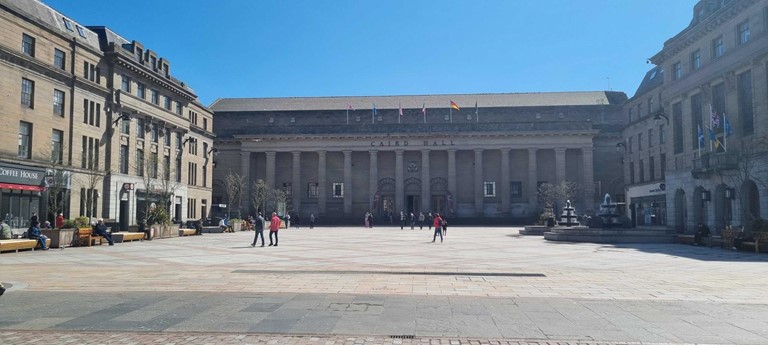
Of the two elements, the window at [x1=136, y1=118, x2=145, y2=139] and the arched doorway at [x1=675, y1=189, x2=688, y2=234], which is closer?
the arched doorway at [x1=675, y1=189, x2=688, y2=234]

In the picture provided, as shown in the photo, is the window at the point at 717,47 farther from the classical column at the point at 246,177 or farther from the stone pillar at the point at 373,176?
the classical column at the point at 246,177

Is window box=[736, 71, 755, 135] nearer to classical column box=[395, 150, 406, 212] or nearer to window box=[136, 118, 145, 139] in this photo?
classical column box=[395, 150, 406, 212]

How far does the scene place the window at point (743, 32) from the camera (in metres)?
32.7

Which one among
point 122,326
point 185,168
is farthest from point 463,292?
point 185,168

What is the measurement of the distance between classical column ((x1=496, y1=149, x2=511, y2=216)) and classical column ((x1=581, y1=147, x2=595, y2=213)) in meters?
10.0

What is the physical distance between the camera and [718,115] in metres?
35.5

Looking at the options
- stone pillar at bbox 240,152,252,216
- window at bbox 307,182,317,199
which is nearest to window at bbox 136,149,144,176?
stone pillar at bbox 240,152,252,216

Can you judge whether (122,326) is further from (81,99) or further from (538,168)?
(538,168)

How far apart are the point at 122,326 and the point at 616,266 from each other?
15.1 m

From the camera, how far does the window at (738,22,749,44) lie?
107 feet

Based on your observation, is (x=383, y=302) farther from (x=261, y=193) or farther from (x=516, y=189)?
(x=516, y=189)

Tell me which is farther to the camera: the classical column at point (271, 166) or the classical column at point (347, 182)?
the classical column at point (271, 166)

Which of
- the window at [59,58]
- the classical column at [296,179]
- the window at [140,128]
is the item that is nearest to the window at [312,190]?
the classical column at [296,179]

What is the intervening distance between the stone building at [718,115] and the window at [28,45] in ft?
144
